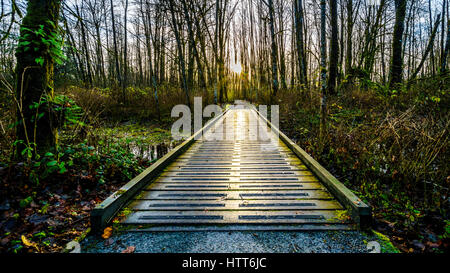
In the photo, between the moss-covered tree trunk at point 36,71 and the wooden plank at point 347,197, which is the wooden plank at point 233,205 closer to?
the wooden plank at point 347,197

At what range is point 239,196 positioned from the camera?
3.09 meters

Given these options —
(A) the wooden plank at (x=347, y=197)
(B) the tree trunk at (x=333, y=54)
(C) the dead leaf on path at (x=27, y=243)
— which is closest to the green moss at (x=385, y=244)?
(A) the wooden plank at (x=347, y=197)

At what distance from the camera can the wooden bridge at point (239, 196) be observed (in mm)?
2422

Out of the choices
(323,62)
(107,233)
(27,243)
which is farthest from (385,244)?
(323,62)

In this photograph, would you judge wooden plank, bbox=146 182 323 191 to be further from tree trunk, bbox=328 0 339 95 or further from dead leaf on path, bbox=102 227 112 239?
tree trunk, bbox=328 0 339 95

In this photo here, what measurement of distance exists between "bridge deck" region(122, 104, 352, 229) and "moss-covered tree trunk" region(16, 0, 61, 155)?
1957 mm

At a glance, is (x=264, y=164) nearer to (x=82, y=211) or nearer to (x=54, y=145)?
(x=82, y=211)

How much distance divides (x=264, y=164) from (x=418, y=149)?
244cm

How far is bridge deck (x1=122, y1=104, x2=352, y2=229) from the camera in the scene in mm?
2516

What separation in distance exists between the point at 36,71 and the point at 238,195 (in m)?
3.69

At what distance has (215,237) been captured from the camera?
7.23 ft
